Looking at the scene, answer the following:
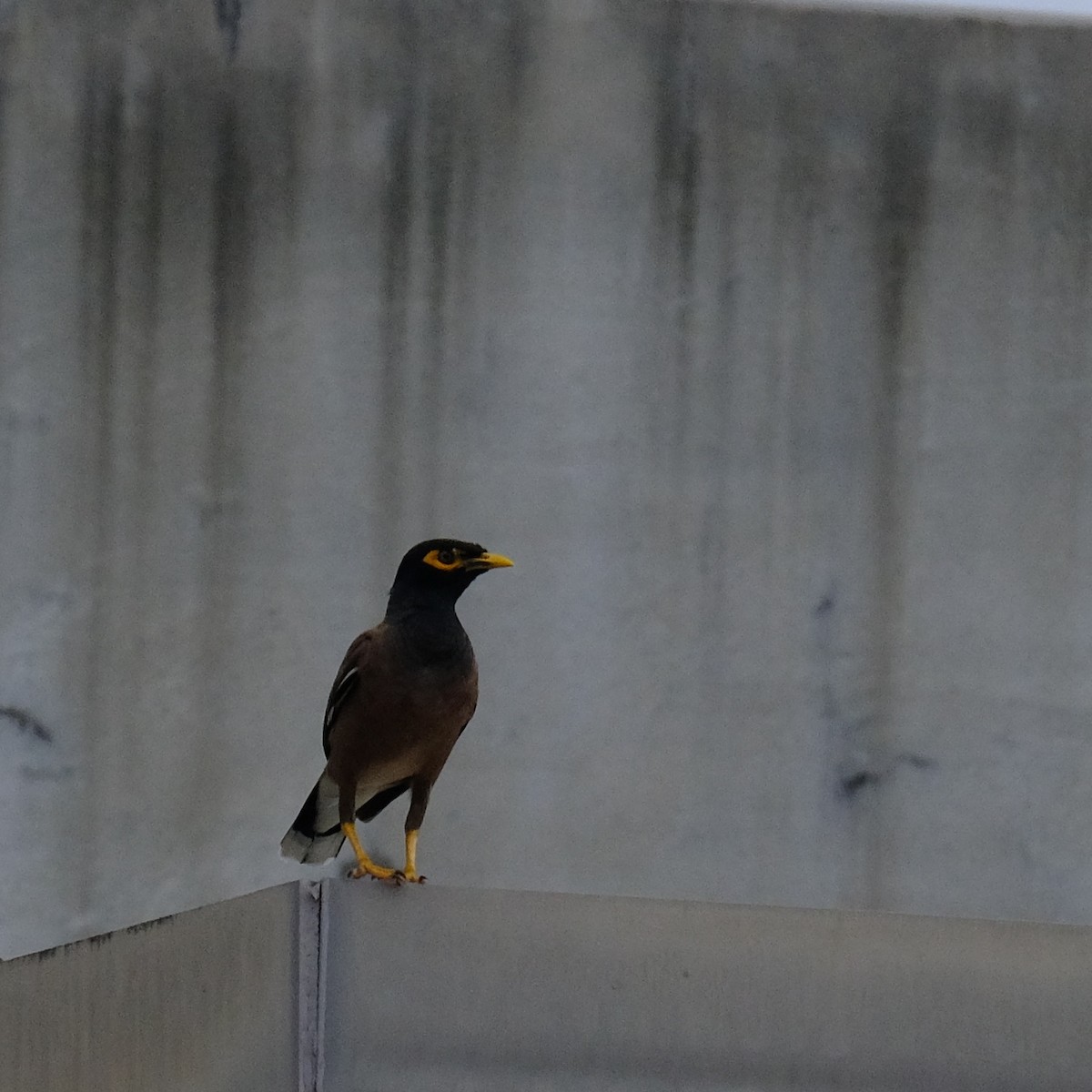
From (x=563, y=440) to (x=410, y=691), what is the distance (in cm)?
139

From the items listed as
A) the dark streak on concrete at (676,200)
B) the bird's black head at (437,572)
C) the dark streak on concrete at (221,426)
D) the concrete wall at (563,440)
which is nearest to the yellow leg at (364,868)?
the bird's black head at (437,572)

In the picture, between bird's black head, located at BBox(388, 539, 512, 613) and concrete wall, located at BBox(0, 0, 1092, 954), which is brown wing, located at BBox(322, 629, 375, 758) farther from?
concrete wall, located at BBox(0, 0, 1092, 954)

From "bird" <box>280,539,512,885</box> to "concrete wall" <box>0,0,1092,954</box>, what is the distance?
36.4 inches

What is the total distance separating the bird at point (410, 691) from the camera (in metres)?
3.84

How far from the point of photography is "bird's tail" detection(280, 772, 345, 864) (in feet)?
14.0

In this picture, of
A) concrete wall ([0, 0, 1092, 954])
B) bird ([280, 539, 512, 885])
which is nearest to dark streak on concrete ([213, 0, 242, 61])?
concrete wall ([0, 0, 1092, 954])

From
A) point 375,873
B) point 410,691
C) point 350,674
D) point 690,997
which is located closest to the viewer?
point 690,997

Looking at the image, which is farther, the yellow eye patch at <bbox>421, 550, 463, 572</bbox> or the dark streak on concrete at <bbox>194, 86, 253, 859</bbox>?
the dark streak on concrete at <bbox>194, 86, 253, 859</bbox>

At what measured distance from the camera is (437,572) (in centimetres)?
397

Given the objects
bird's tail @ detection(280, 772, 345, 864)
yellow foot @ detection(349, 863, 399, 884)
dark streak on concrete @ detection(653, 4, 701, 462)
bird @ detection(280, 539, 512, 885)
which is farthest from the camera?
dark streak on concrete @ detection(653, 4, 701, 462)

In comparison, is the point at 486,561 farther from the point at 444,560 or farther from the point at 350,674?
the point at 350,674

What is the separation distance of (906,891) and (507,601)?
1.39 metres

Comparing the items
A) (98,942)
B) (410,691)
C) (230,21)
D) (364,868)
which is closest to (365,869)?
(364,868)

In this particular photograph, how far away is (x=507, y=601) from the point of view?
5.00m
